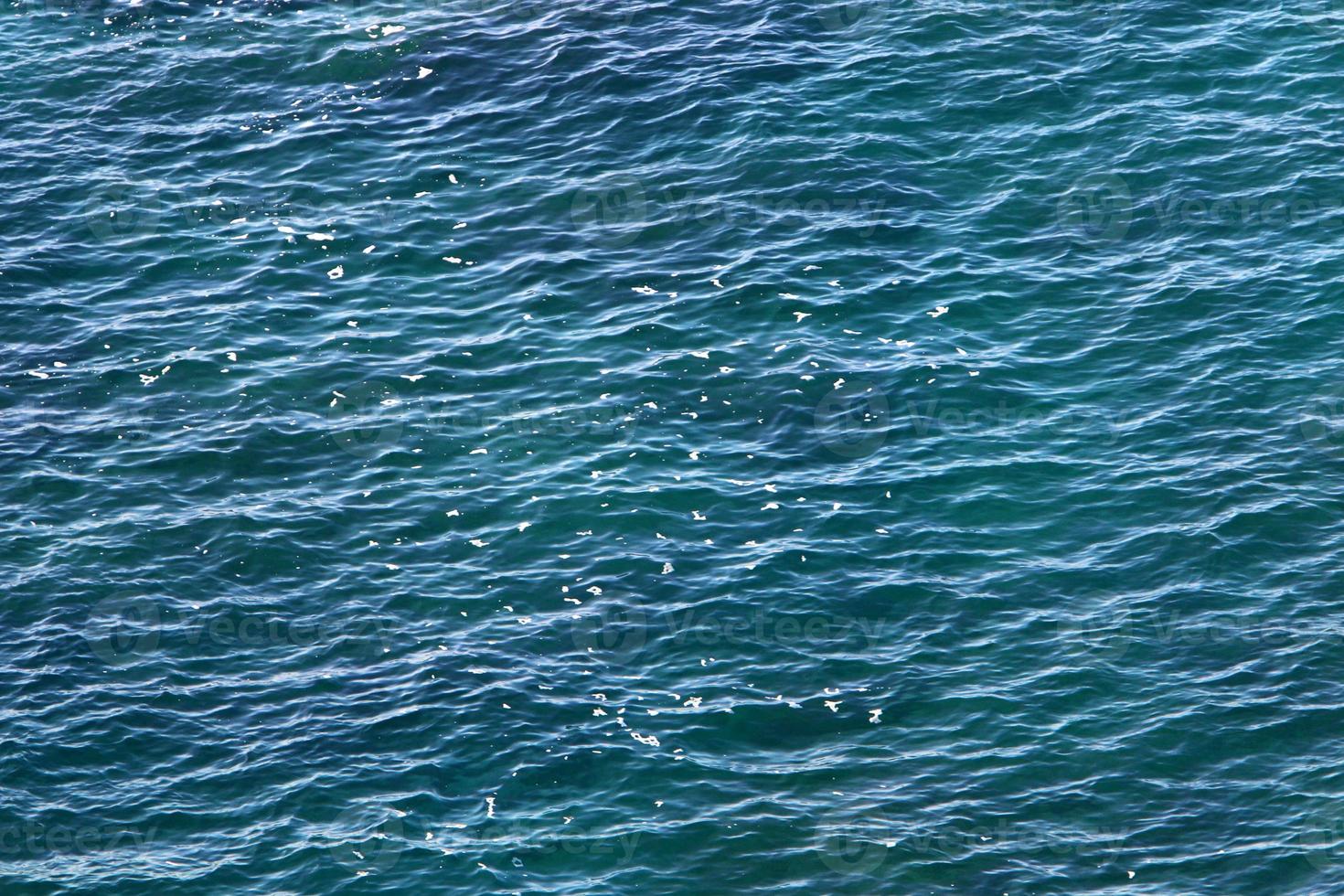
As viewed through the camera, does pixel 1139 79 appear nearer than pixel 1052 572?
No

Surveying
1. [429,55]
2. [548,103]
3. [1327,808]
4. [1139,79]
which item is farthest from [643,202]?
[1327,808]

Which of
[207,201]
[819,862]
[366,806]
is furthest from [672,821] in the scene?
[207,201]

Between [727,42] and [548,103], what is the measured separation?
32.6 ft

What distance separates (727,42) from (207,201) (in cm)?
2711

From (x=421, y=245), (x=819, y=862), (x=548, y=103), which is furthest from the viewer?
(x=548, y=103)

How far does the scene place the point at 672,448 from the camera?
7081cm

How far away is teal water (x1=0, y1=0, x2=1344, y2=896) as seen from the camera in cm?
5756

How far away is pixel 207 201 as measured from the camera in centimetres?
8462

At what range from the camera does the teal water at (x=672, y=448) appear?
2266 inches

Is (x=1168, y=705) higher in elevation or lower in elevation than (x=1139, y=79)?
lower

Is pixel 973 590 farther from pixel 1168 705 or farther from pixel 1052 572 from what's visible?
pixel 1168 705

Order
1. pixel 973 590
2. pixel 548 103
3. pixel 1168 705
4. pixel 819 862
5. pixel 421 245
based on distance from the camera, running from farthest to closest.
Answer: pixel 548 103
pixel 421 245
pixel 973 590
pixel 1168 705
pixel 819 862

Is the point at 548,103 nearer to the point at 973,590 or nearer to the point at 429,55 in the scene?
the point at 429,55

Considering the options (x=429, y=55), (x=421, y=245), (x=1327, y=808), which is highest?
(x=429, y=55)
